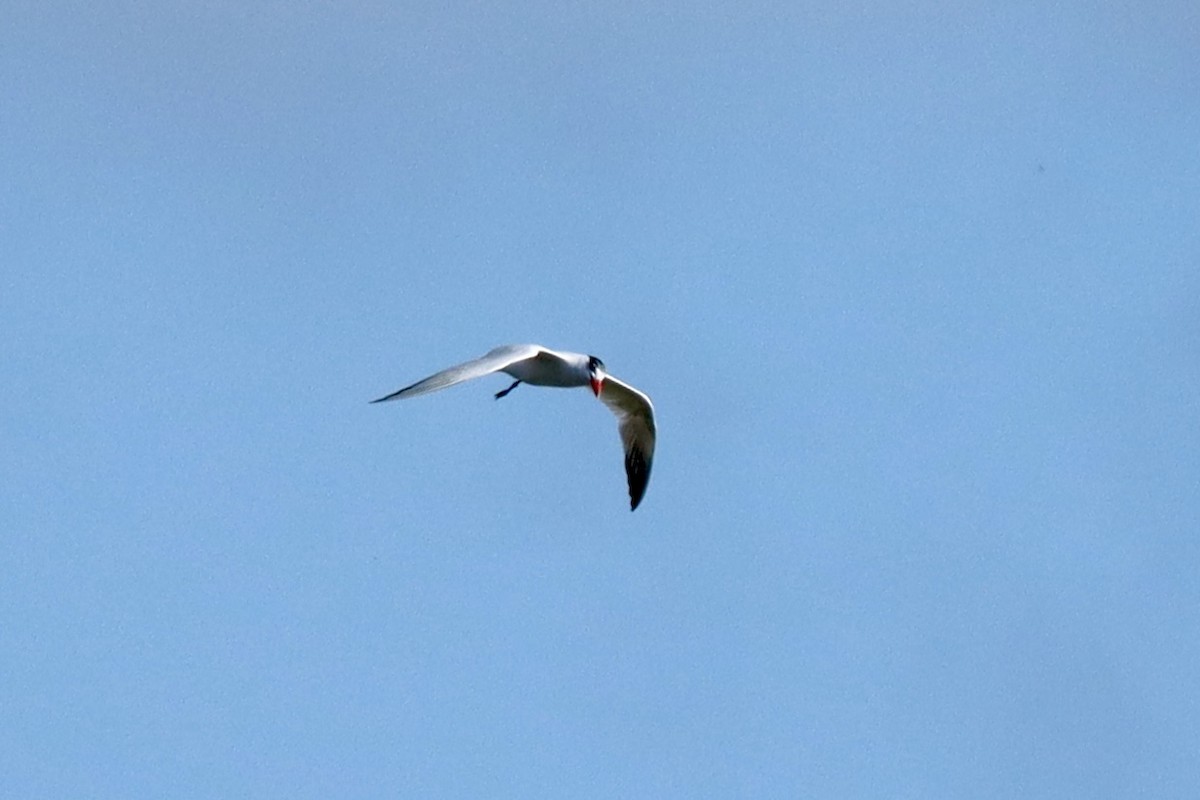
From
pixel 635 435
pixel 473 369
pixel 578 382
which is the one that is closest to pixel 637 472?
pixel 635 435

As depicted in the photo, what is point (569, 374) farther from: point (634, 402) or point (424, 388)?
point (424, 388)

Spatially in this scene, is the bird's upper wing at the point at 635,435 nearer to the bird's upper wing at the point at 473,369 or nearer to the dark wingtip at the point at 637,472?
the dark wingtip at the point at 637,472

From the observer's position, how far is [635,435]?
38312 millimetres

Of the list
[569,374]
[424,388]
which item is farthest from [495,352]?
[424,388]

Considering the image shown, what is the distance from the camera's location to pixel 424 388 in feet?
92.5

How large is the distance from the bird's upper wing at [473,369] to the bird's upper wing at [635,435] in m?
5.19

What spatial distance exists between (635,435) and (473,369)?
8.72 meters

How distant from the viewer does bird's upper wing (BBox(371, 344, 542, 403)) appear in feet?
91.8

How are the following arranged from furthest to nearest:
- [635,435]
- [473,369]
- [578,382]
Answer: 1. [635,435]
2. [578,382]
3. [473,369]

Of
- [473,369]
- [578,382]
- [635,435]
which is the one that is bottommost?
[473,369]

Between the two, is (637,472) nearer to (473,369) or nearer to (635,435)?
(635,435)

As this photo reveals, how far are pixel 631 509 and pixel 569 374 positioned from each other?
4.43 meters

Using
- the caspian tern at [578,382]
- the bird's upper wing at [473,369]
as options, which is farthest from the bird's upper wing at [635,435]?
the bird's upper wing at [473,369]

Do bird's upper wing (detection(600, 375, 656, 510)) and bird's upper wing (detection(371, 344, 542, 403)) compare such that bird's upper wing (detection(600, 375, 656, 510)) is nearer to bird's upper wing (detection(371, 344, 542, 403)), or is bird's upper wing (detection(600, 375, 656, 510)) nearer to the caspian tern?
the caspian tern
